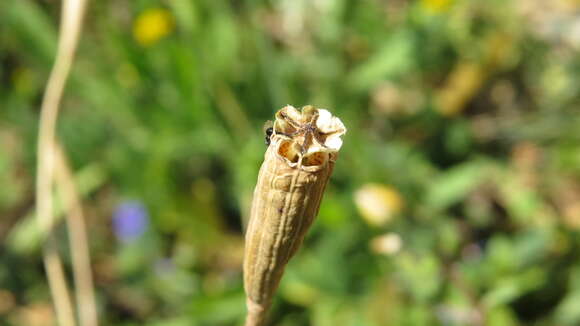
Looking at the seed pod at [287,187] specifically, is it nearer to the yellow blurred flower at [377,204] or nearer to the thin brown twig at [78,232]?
the thin brown twig at [78,232]

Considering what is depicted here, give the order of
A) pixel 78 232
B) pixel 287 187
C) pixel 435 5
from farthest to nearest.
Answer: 1. pixel 435 5
2. pixel 78 232
3. pixel 287 187

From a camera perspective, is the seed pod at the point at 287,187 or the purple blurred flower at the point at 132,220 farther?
the purple blurred flower at the point at 132,220

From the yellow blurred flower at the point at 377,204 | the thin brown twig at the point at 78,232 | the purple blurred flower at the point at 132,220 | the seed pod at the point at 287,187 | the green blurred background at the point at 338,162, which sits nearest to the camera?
the seed pod at the point at 287,187

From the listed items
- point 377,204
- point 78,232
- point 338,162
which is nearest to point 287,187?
point 78,232

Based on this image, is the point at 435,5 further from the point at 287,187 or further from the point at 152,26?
the point at 287,187

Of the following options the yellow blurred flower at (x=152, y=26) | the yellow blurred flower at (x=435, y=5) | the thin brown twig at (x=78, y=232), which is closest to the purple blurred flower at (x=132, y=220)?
the thin brown twig at (x=78, y=232)

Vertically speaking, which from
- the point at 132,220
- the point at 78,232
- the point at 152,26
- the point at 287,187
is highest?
the point at 152,26

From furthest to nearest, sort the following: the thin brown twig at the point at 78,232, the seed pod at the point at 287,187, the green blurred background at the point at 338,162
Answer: the green blurred background at the point at 338,162 < the thin brown twig at the point at 78,232 < the seed pod at the point at 287,187

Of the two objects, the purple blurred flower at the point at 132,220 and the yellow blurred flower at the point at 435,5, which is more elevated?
the yellow blurred flower at the point at 435,5
